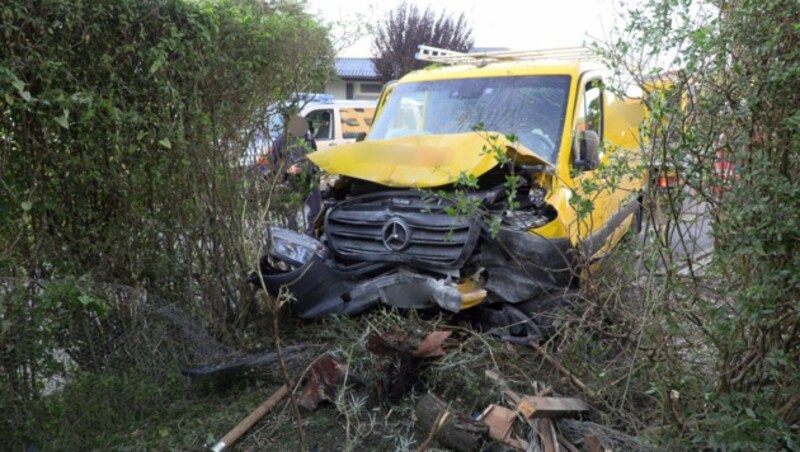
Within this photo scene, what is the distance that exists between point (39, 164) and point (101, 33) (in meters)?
0.85

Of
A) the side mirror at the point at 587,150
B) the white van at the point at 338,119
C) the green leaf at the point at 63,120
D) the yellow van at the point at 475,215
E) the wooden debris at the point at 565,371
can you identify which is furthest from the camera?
the white van at the point at 338,119

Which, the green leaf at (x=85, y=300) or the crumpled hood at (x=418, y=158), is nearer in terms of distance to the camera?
→ the green leaf at (x=85, y=300)

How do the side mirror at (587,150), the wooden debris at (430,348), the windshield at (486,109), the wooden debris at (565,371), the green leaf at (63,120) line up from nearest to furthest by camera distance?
the green leaf at (63,120)
the wooden debris at (565,371)
the wooden debris at (430,348)
the side mirror at (587,150)
the windshield at (486,109)

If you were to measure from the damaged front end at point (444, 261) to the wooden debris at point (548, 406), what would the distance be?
861 mm

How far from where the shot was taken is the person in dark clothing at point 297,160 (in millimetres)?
5648

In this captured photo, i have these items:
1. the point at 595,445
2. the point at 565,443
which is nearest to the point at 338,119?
the point at 565,443

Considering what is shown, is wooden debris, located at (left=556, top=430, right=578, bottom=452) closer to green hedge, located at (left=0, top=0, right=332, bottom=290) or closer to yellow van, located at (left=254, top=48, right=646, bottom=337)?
yellow van, located at (left=254, top=48, right=646, bottom=337)

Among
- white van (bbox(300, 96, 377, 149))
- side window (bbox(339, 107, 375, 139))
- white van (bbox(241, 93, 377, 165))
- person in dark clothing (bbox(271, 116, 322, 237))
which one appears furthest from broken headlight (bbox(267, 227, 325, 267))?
side window (bbox(339, 107, 375, 139))

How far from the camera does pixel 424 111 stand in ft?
20.5

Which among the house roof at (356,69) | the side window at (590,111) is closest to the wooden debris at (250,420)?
the side window at (590,111)

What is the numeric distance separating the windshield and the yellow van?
1 cm

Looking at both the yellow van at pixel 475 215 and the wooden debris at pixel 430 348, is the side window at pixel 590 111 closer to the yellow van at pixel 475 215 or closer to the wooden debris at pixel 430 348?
the yellow van at pixel 475 215

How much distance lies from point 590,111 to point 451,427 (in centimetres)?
354

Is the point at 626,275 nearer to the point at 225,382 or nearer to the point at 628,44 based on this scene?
the point at 628,44
